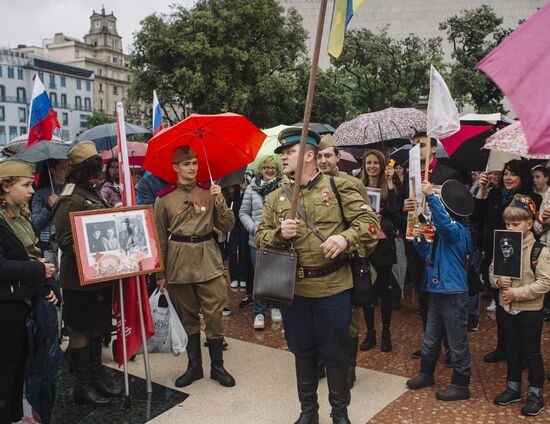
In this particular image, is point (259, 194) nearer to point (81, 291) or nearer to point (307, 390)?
point (81, 291)

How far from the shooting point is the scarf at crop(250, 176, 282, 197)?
6230 mm

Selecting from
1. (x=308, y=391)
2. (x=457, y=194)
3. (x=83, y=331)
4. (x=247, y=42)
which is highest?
(x=247, y=42)

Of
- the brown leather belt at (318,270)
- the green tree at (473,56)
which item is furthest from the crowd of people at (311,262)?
the green tree at (473,56)

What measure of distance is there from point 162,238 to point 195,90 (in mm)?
21662

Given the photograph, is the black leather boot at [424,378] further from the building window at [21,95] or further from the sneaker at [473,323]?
the building window at [21,95]

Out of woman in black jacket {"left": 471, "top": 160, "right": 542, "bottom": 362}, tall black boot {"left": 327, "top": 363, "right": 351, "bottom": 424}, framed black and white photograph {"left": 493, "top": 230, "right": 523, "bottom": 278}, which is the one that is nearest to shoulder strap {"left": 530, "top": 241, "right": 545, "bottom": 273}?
framed black and white photograph {"left": 493, "top": 230, "right": 523, "bottom": 278}

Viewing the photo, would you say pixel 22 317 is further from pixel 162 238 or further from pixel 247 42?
pixel 247 42

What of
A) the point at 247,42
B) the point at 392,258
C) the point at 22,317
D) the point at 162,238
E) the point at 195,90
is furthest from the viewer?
the point at 247,42

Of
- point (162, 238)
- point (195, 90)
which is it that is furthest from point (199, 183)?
point (195, 90)

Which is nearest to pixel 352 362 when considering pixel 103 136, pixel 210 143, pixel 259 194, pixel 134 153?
pixel 210 143

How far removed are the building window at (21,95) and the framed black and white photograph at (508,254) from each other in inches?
3522

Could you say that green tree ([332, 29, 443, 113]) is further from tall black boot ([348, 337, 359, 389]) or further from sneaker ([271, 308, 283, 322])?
tall black boot ([348, 337, 359, 389])

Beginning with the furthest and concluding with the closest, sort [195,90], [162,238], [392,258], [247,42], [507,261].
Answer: [247,42] < [195,90] < [392,258] < [162,238] < [507,261]

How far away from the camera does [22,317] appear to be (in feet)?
11.6
